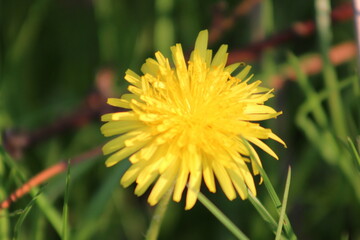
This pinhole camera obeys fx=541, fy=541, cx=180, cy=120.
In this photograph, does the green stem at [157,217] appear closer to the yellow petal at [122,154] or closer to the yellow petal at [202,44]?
the yellow petal at [122,154]

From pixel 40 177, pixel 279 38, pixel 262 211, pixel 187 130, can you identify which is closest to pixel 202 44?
pixel 187 130

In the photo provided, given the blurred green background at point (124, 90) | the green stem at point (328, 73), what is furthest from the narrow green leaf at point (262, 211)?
the green stem at point (328, 73)

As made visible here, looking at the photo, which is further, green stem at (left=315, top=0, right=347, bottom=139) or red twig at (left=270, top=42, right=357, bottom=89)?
red twig at (left=270, top=42, right=357, bottom=89)

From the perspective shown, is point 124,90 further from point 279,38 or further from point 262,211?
point 262,211

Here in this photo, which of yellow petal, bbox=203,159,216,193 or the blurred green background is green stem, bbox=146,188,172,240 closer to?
yellow petal, bbox=203,159,216,193

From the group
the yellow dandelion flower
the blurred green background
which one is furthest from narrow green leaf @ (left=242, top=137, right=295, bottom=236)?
the blurred green background

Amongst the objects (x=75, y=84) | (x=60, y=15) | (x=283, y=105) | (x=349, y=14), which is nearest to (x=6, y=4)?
(x=60, y=15)

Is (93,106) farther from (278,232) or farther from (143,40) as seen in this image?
(278,232)

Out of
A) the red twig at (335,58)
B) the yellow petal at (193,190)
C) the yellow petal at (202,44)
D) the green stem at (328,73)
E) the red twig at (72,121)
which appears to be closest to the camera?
the yellow petal at (193,190)
